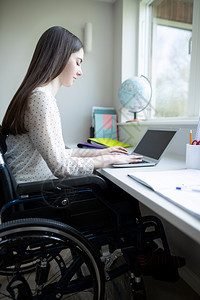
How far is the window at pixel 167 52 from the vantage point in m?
1.53

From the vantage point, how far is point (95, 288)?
69cm

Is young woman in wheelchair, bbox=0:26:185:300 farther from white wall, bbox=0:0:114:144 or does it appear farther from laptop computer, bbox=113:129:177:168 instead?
white wall, bbox=0:0:114:144

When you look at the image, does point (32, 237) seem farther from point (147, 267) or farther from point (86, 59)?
point (86, 59)

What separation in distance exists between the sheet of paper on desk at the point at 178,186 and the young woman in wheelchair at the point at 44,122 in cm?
24

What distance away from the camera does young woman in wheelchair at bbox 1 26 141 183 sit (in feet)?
2.57

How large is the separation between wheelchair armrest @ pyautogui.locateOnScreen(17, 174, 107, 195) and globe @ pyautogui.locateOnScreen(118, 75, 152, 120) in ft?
3.58

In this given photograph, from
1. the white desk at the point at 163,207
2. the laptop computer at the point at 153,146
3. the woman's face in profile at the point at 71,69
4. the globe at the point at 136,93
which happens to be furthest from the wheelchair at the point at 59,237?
the globe at the point at 136,93

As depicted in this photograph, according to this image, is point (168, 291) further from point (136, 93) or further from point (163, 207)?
point (136, 93)

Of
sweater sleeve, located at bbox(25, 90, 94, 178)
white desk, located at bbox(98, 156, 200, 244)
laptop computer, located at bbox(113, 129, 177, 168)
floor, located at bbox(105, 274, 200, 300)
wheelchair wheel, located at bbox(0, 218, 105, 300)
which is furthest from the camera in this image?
floor, located at bbox(105, 274, 200, 300)

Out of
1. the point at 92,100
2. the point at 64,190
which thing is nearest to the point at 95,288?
the point at 64,190

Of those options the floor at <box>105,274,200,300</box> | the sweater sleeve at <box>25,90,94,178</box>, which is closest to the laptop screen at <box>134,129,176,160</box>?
the sweater sleeve at <box>25,90,94,178</box>

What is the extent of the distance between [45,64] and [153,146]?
648 millimetres

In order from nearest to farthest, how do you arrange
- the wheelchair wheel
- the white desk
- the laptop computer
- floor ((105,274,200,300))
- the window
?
1. the white desk
2. the wheelchair wheel
3. the laptop computer
4. floor ((105,274,200,300))
5. the window

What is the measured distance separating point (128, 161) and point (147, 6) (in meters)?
1.84
